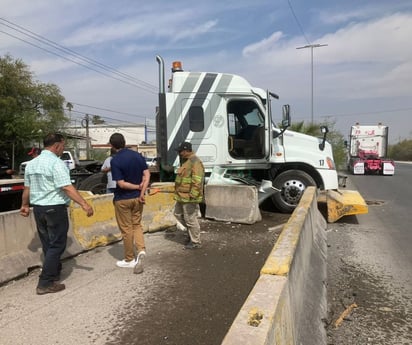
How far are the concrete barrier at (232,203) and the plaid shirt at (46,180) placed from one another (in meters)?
4.23

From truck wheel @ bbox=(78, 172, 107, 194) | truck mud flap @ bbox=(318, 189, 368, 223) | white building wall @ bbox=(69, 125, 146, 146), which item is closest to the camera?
truck mud flap @ bbox=(318, 189, 368, 223)

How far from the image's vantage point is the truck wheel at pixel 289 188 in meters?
9.06

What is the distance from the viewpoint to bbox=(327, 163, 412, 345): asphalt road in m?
3.78

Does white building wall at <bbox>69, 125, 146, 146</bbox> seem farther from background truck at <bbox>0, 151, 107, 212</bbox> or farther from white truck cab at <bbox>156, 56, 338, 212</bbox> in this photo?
white truck cab at <bbox>156, 56, 338, 212</bbox>

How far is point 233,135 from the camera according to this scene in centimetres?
903

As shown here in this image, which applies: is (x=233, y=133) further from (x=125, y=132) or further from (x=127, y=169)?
(x=125, y=132)

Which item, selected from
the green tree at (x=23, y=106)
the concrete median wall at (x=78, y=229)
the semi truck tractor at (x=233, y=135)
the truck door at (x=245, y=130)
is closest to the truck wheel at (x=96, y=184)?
the semi truck tractor at (x=233, y=135)

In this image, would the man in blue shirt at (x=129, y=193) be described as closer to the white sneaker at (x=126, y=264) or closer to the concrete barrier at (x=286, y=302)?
the white sneaker at (x=126, y=264)

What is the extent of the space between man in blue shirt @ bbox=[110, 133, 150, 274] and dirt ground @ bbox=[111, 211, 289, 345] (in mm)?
447

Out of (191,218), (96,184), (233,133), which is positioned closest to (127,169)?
(191,218)

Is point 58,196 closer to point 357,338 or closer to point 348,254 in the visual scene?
point 357,338

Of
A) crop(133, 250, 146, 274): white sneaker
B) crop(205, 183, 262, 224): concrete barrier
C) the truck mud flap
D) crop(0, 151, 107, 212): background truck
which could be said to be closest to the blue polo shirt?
crop(133, 250, 146, 274): white sneaker

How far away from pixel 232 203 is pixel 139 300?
164 inches

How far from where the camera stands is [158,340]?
3357 millimetres
